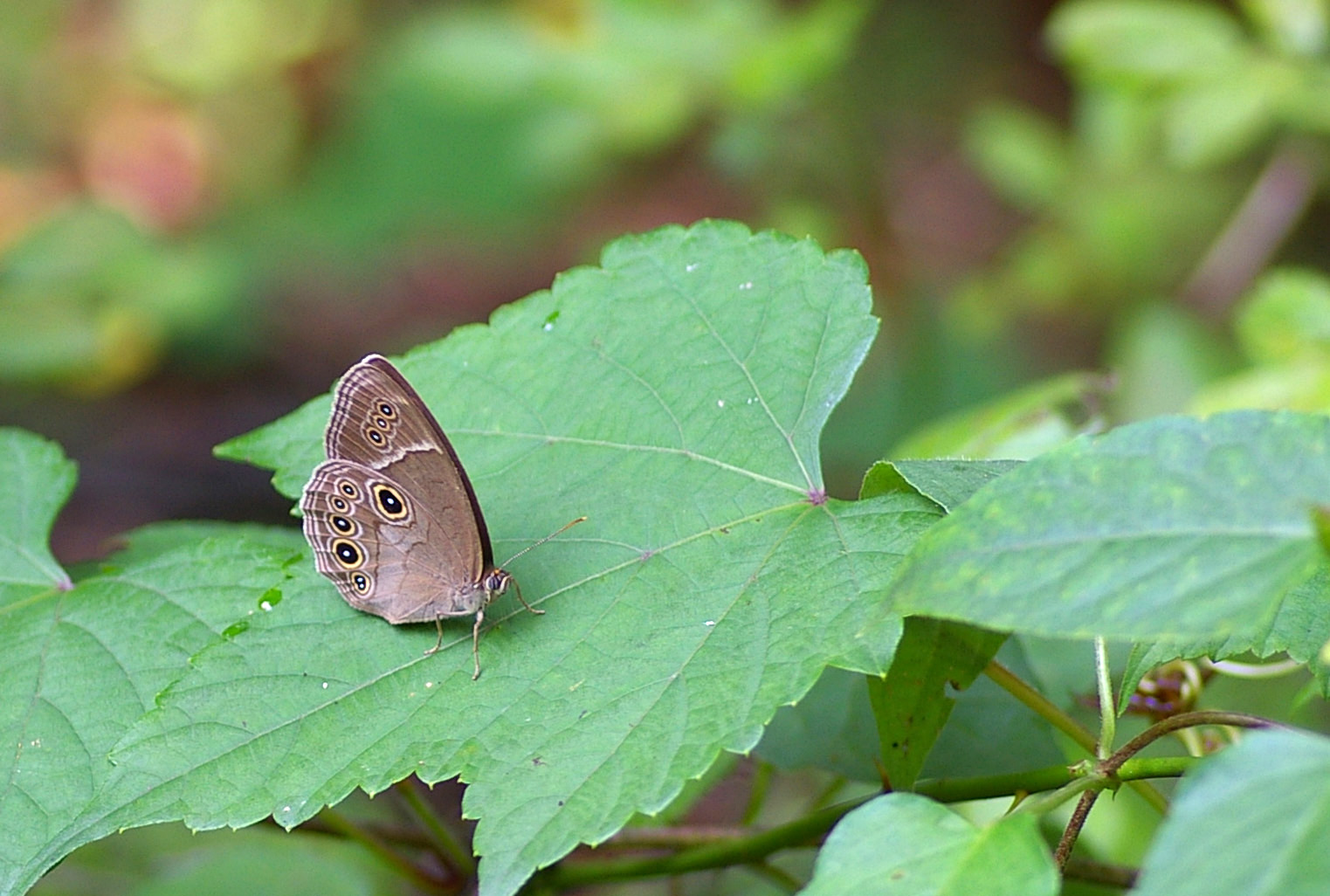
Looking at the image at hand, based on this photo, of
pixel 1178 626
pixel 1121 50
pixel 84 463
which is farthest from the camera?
pixel 84 463

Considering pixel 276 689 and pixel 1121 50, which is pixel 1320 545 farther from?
pixel 1121 50

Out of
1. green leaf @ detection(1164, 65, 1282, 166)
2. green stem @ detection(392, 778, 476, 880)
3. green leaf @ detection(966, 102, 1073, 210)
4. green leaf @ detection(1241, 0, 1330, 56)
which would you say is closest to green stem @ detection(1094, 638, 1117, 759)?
green stem @ detection(392, 778, 476, 880)

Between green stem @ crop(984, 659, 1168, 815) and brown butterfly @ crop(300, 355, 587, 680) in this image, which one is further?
brown butterfly @ crop(300, 355, 587, 680)

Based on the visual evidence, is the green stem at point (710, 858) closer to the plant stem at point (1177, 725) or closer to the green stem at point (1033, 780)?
the green stem at point (1033, 780)

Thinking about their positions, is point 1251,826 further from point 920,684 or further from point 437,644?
point 437,644

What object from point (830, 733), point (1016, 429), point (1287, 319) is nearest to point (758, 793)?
point (830, 733)

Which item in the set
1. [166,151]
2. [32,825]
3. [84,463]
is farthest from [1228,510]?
[166,151]

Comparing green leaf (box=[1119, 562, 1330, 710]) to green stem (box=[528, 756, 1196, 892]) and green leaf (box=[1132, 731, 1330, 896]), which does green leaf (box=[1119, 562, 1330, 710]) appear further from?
green leaf (box=[1132, 731, 1330, 896])

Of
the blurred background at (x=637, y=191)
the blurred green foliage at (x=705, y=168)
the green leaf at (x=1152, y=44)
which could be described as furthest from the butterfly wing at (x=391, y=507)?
the green leaf at (x=1152, y=44)
